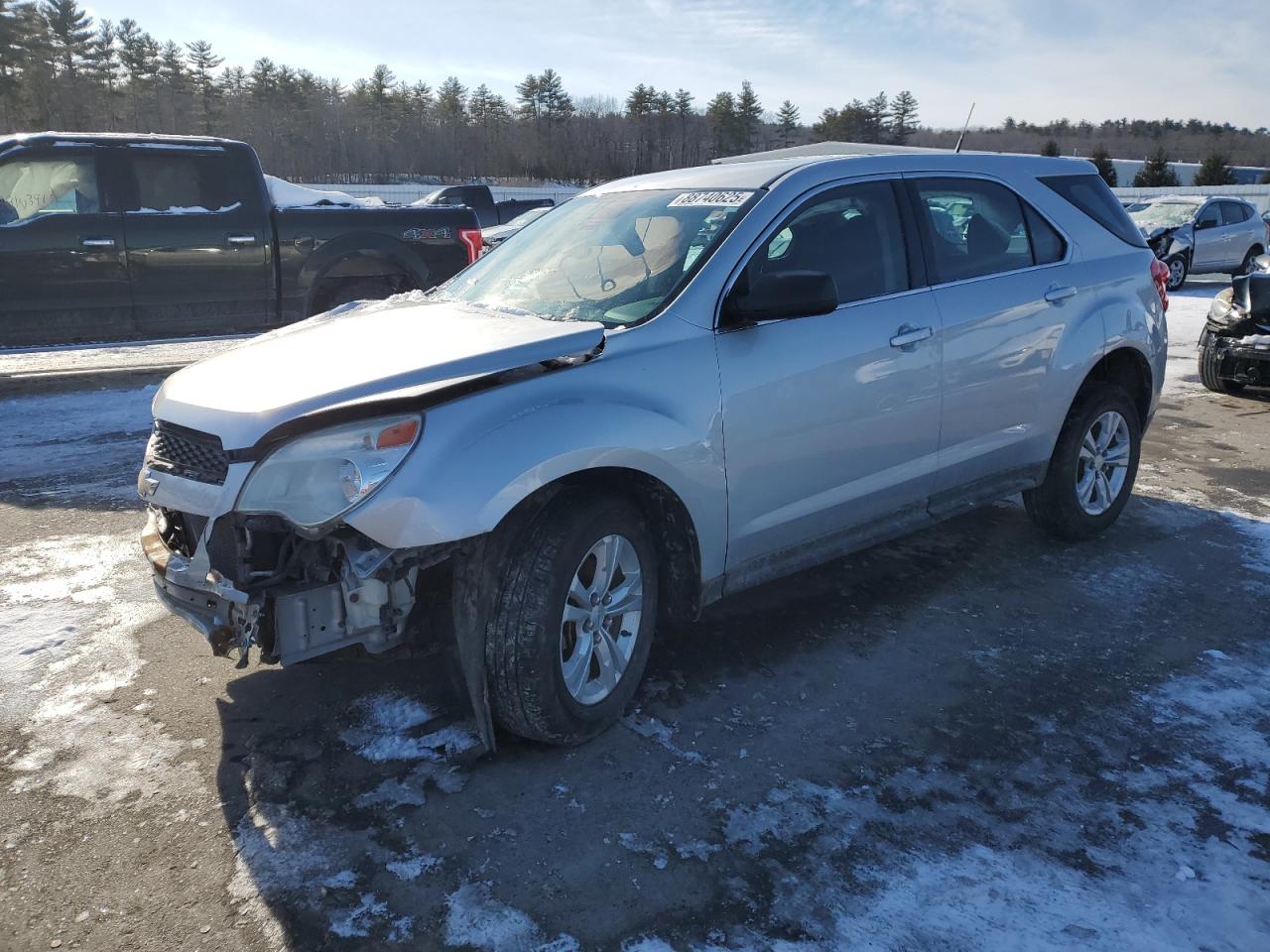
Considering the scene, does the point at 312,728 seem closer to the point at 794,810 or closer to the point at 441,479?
the point at 441,479

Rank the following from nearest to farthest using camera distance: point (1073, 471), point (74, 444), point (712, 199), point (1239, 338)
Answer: point (712, 199), point (1073, 471), point (74, 444), point (1239, 338)

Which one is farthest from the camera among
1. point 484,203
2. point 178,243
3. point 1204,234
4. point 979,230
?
point 484,203

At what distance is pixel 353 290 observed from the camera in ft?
30.4

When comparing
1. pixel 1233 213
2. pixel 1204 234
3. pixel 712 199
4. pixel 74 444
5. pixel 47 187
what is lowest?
pixel 74 444

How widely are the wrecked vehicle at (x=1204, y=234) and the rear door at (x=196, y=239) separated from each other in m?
16.3

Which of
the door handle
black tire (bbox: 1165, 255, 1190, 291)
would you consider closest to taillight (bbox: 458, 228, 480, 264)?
the door handle

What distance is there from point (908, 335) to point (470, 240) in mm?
6337

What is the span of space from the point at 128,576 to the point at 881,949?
3.71m

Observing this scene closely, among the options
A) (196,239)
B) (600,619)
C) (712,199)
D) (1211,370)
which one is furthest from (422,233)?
(1211,370)

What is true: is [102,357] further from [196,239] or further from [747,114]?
[747,114]

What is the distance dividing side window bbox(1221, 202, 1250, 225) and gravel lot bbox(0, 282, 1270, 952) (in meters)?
18.0

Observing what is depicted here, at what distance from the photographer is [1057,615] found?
4.21 m

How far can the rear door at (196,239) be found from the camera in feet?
27.9

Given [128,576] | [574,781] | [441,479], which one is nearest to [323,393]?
[441,479]
